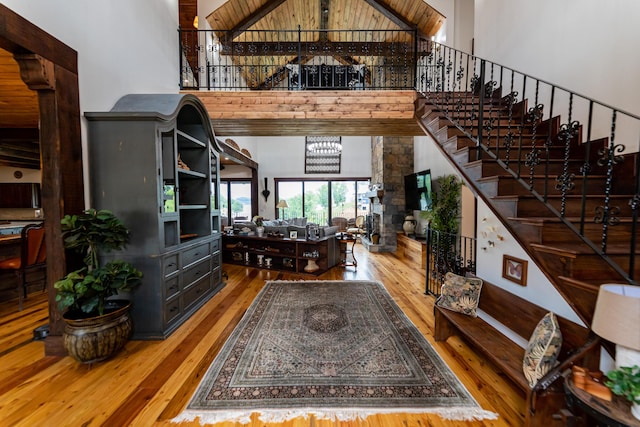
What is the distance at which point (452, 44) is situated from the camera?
559cm

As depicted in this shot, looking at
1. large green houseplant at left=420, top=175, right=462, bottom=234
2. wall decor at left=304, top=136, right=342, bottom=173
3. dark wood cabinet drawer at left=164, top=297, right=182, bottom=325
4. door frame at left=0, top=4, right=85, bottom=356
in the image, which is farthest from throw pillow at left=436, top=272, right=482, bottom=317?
wall decor at left=304, top=136, right=342, bottom=173

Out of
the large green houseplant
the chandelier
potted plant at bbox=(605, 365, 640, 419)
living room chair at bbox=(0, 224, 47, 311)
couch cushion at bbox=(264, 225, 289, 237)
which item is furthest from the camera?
the chandelier

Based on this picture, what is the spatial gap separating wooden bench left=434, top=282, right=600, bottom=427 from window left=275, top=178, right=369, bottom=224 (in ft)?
26.4

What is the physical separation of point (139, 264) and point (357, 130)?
4.12 m

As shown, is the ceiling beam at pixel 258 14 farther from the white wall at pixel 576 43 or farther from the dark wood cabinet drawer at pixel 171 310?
the dark wood cabinet drawer at pixel 171 310

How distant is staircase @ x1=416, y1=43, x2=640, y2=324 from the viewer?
154cm

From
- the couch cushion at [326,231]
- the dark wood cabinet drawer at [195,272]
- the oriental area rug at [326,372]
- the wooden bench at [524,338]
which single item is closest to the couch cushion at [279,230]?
the couch cushion at [326,231]

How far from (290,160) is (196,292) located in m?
7.89

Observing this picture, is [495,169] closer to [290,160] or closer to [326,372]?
[326,372]

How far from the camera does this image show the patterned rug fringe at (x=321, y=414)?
169 centimetres

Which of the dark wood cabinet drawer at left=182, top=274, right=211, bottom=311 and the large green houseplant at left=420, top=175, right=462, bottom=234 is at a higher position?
the large green houseplant at left=420, top=175, right=462, bottom=234

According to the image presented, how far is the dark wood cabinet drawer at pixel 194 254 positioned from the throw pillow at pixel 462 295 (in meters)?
2.95

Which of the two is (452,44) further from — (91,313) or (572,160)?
(91,313)

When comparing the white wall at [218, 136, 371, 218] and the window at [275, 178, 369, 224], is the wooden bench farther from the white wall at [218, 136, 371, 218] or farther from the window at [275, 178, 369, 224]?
the white wall at [218, 136, 371, 218]
